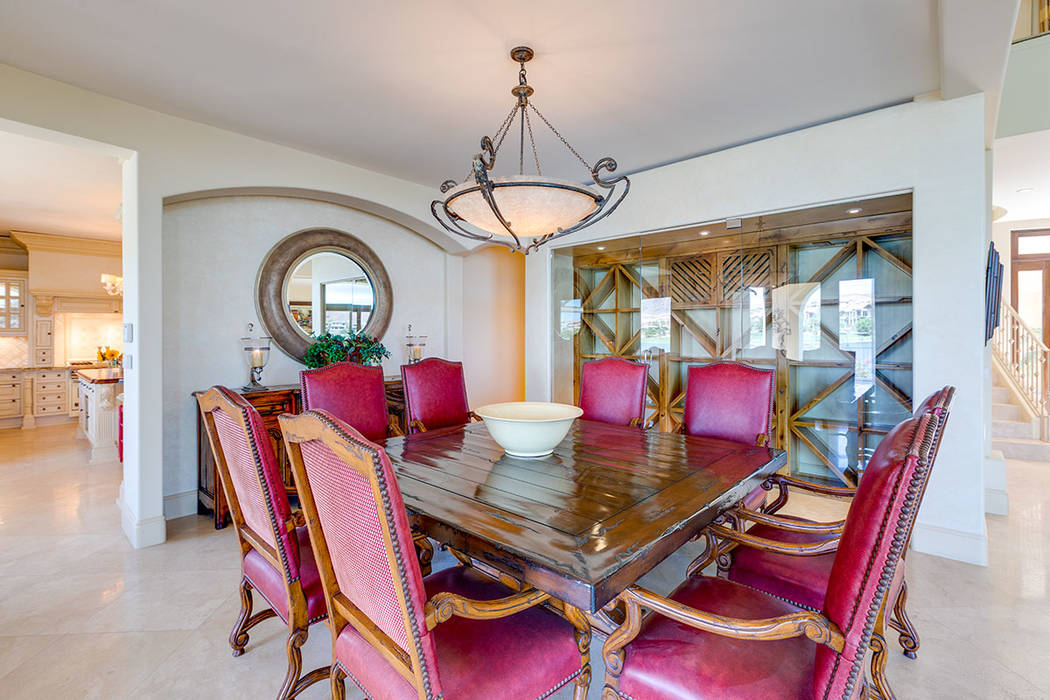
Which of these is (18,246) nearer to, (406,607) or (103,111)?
(103,111)

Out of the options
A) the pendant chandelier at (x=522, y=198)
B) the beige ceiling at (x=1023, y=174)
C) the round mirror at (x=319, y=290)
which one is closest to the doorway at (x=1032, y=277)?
the beige ceiling at (x=1023, y=174)

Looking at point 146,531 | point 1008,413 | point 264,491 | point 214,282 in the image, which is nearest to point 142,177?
point 214,282

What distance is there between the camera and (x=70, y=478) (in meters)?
4.33

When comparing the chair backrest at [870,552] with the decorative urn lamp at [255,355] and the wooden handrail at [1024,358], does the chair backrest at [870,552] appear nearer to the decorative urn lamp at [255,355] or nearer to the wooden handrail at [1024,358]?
the decorative urn lamp at [255,355]

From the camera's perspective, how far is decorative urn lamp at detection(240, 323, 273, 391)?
349 cm

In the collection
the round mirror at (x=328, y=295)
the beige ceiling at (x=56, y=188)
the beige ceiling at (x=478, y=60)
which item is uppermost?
the beige ceiling at (x=56, y=188)

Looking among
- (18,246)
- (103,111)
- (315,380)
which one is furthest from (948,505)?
(18,246)

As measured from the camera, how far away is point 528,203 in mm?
2104

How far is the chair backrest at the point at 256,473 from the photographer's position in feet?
4.62

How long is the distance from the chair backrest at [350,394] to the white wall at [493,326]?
235cm

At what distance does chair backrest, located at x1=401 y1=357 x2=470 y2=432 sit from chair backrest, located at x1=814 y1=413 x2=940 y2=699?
2.39 meters

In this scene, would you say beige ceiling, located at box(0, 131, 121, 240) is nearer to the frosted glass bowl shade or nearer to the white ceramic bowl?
the frosted glass bowl shade

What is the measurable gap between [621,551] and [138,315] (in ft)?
10.6

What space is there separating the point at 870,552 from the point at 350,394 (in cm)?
246
